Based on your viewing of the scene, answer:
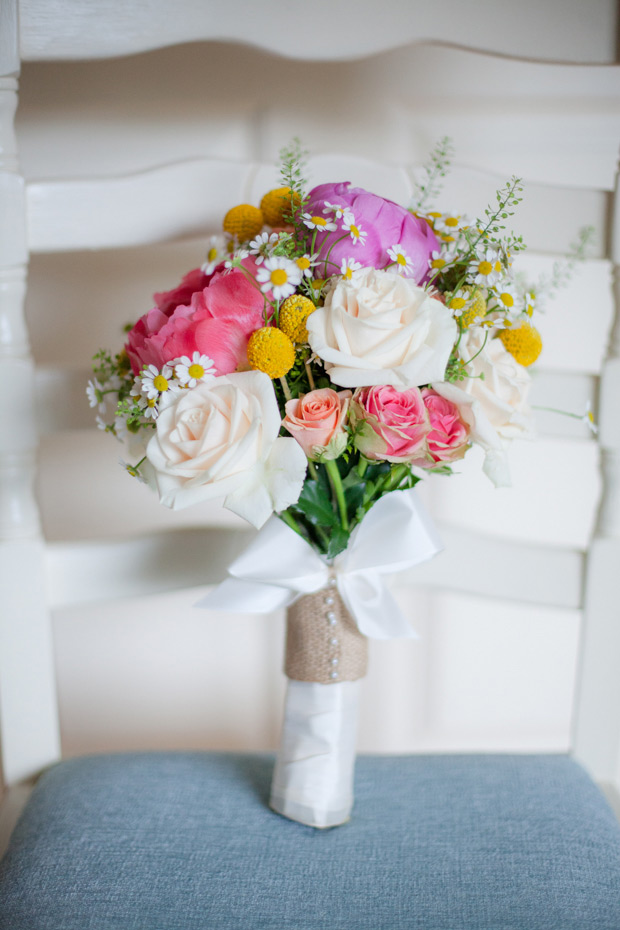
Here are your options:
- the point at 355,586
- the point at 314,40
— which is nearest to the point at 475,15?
the point at 314,40

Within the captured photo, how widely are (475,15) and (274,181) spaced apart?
236 mm

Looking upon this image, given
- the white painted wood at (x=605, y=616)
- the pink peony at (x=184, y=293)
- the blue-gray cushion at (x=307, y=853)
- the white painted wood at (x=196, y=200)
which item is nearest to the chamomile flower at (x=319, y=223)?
the pink peony at (x=184, y=293)

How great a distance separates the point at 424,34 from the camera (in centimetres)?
66

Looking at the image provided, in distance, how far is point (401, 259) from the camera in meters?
0.52

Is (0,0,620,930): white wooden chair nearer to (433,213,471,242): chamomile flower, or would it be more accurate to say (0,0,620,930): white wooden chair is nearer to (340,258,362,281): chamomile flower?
(433,213,471,242): chamomile flower

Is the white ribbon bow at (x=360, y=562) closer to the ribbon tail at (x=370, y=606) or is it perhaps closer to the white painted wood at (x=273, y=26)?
the ribbon tail at (x=370, y=606)

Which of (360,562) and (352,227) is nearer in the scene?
(352,227)

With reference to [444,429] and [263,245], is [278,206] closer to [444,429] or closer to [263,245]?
[263,245]

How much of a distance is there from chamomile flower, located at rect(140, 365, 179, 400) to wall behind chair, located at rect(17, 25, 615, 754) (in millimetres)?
354

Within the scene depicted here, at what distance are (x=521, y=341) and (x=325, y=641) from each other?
1.00 ft

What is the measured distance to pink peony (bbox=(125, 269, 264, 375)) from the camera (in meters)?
0.51

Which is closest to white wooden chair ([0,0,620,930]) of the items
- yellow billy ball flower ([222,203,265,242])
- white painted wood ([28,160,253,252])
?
white painted wood ([28,160,253,252])

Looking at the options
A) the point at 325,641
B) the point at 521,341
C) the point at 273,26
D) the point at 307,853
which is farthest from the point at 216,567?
the point at 273,26

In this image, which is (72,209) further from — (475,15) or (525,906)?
(525,906)
